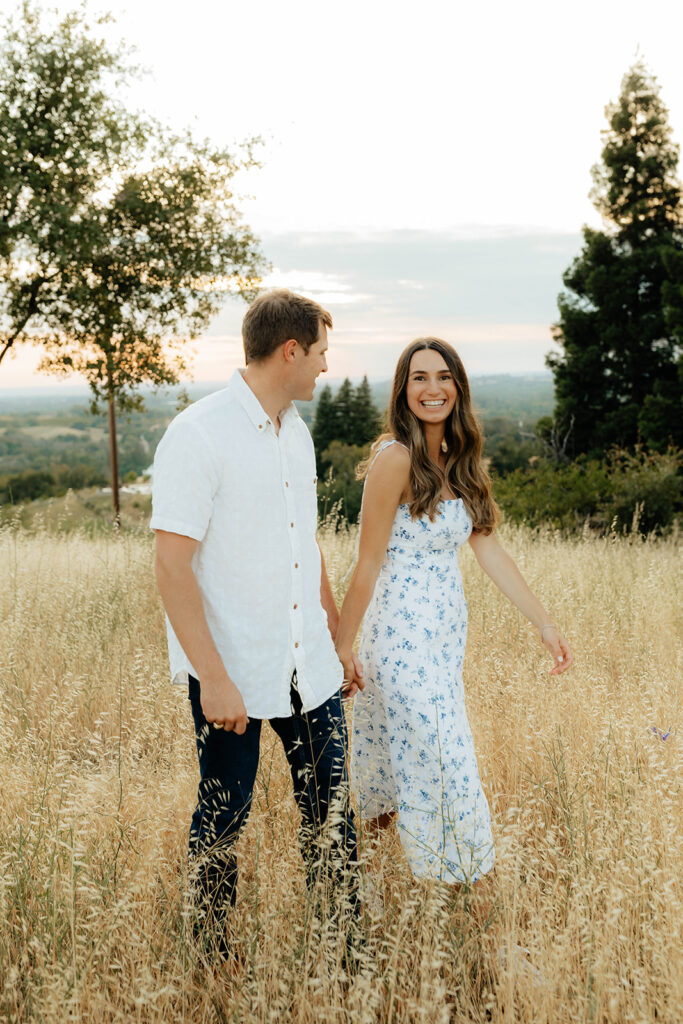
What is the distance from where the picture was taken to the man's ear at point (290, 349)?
7.38ft

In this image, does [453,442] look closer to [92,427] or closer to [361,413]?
Answer: [92,427]

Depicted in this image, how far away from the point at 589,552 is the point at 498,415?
2247cm

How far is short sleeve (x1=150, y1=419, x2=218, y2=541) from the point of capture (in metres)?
2.08

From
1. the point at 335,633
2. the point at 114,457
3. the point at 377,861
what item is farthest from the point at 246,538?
the point at 114,457

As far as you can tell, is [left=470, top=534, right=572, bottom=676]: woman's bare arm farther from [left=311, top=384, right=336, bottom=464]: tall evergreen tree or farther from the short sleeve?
[left=311, top=384, right=336, bottom=464]: tall evergreen tree

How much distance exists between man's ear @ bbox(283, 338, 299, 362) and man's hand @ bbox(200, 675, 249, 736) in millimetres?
879

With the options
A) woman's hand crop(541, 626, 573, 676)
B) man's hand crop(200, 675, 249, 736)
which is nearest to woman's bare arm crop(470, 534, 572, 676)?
woman's hand crop(541, 626, 573, 676)

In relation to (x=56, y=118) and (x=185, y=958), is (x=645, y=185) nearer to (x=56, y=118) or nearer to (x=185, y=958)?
(x=56, y=118)

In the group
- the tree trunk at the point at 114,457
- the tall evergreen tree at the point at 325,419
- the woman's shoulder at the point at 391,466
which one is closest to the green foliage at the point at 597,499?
the tree trunk at the point at 114,457

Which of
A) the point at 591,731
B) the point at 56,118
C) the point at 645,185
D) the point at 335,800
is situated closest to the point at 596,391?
the point at 645,185

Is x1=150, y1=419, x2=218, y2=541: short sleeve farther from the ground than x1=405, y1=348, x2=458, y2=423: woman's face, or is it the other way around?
x1=405, y1=348, x2=458, y2=423: woman's face

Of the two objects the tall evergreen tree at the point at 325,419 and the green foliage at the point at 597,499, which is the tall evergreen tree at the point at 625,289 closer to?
the green foliage at the point at 597,499

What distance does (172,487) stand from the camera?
6.86 feet

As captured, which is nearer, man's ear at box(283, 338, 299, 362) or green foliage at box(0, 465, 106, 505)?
man's ear at box(283, 338, 299, 362)
